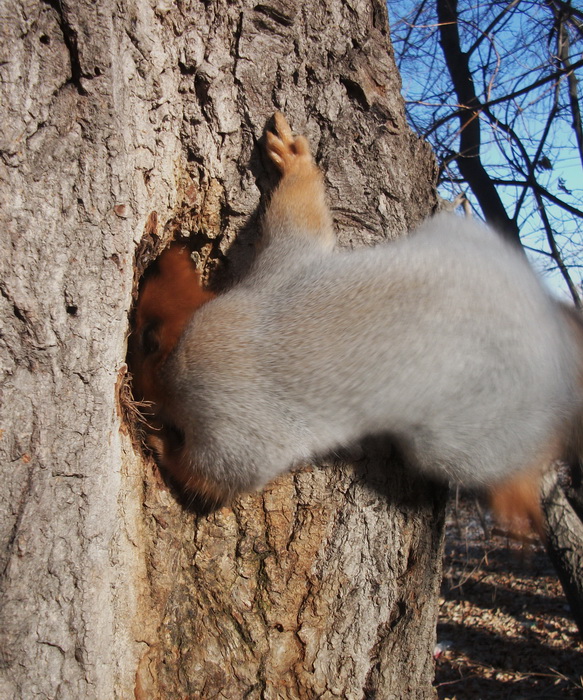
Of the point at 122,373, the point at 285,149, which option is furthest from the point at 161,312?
the point at 285,149

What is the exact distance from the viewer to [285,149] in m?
2.26

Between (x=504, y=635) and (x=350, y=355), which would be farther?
(x=504, y=635)

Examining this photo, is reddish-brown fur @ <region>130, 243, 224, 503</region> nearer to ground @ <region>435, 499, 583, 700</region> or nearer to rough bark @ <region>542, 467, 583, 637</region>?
rough bark @ <region>542, 467, 583, 637</region>

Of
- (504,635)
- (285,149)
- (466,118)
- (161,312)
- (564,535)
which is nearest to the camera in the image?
(285,149)

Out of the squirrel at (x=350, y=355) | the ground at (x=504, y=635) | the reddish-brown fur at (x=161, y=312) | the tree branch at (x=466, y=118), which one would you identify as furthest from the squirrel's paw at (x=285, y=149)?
the ground at (x=504, y=635)

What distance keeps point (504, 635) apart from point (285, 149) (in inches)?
289

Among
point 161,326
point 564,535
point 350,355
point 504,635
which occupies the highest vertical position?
point 161,326

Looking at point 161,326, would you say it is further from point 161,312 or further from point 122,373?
point 122,373

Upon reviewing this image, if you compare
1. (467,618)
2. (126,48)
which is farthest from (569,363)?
(467,618)

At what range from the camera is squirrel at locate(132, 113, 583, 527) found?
2.03 meters

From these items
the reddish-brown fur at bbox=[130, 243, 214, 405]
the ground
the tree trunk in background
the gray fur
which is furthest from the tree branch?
the reddish-brown fur at bbox=[130, 243, 214, 405]

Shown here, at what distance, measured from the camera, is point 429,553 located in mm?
2357

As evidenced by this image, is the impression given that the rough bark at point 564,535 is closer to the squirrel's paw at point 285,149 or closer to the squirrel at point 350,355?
the squirrel at point 350,355

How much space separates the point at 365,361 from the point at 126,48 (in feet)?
4.18
